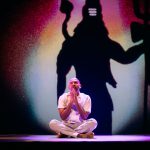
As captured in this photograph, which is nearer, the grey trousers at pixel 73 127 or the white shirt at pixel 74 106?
the grey trousers at pixel 73 127

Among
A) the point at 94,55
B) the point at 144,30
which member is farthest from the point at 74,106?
the point at 144,30

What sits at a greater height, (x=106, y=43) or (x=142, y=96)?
(x=106, y=43)

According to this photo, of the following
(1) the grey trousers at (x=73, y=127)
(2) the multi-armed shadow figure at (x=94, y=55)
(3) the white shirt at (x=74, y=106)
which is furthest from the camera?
(2) the multi-armed shadow figure at (x=94, y=55)

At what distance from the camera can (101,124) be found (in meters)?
7.25

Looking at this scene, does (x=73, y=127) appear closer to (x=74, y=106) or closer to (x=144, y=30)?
(x=74, y=106)

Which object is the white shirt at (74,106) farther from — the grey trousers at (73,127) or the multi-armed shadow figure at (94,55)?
the multi-armed shadow figure at (94,55)

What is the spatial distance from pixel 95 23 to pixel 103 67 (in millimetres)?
798

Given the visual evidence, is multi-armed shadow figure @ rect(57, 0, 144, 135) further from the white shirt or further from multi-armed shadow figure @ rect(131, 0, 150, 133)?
the white shirt

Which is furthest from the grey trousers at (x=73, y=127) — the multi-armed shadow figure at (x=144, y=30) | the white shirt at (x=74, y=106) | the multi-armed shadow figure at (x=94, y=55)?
the multi-armed shadow figure at (x=144, y=30)

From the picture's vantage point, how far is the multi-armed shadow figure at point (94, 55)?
7250 mm

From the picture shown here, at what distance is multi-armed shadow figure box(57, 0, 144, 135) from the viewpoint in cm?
725
